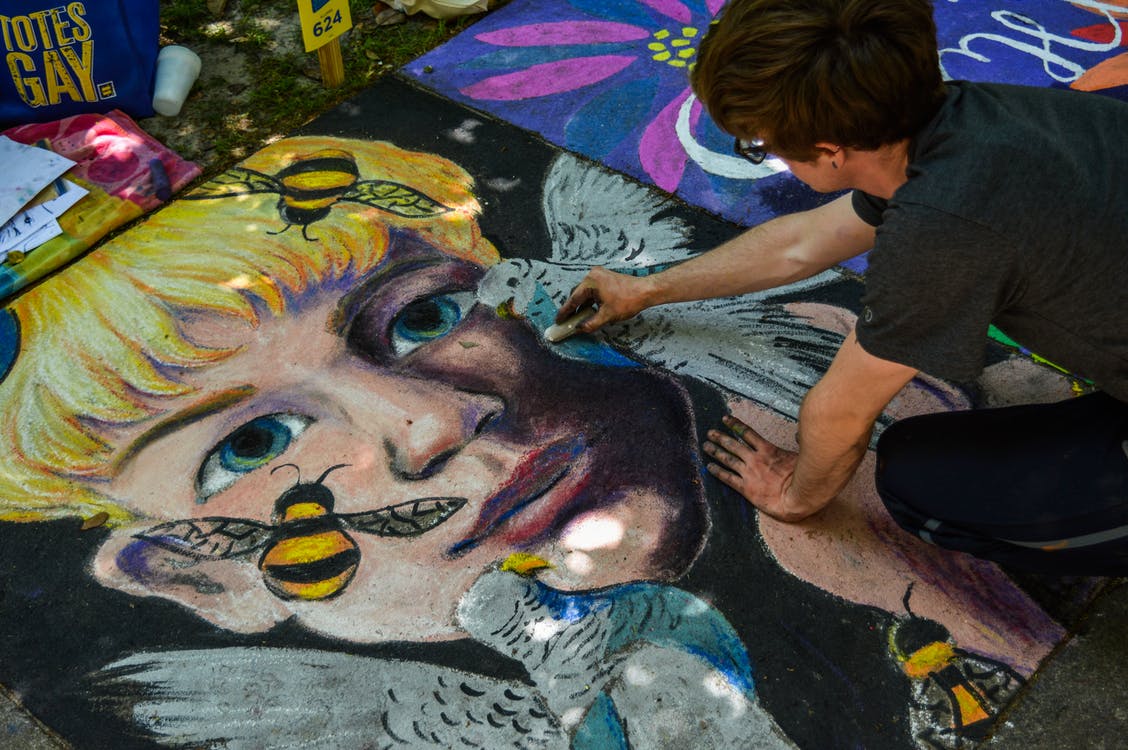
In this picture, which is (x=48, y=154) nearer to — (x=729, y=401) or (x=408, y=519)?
(x=408, y=519)

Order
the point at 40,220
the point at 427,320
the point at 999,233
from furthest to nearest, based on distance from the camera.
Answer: the point at 40,220, the point at 427,320, the point at 999,233

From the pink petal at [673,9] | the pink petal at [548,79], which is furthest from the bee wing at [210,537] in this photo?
the pink petal at [673,9]

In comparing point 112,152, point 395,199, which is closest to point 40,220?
point 112,152

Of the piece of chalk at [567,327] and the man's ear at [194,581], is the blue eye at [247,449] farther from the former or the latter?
the piece of chalk at [567,327]

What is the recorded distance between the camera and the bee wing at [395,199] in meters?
3.15

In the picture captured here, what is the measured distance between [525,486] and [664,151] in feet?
4.85

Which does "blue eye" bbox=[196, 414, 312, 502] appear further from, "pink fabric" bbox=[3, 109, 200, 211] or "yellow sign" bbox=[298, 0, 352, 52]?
"yellow sign" bbox=[298, 0, 352, 52]

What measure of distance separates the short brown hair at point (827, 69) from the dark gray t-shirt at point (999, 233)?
0.09 m

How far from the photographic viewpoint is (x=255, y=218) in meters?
3.14

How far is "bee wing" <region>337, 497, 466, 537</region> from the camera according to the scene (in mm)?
2330

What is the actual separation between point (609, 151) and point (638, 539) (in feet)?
5.15

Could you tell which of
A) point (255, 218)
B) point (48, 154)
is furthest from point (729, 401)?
point (48, 154)

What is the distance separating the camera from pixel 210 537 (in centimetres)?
234

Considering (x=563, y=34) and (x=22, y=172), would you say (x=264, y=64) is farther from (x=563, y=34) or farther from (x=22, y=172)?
(x=563, y=34)
